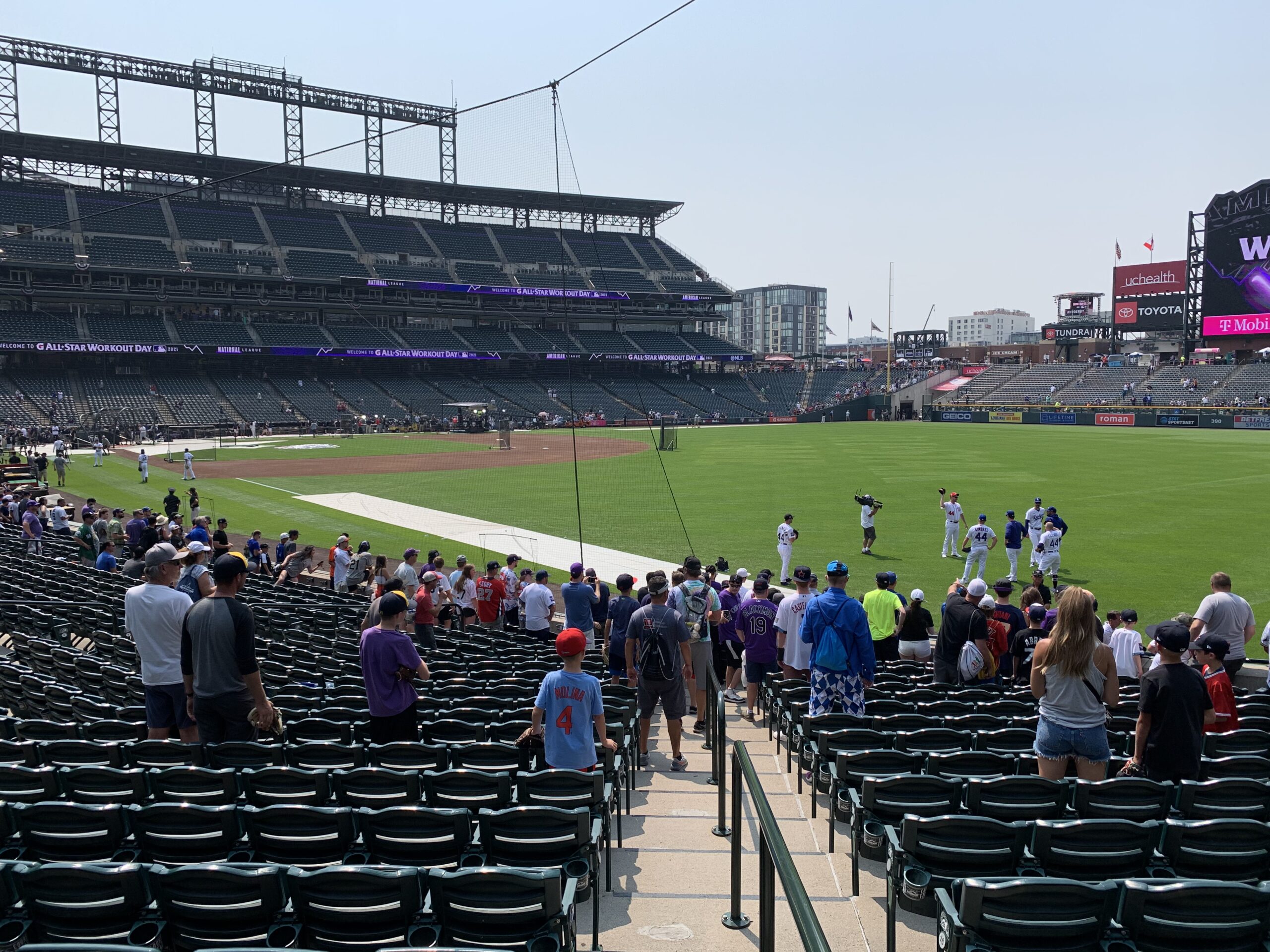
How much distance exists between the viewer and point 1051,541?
17328mm

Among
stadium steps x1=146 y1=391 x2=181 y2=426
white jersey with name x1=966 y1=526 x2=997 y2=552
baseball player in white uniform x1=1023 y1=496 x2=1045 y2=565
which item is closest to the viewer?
white jersey with name x1=966 y1=526 x2=997 y2=552

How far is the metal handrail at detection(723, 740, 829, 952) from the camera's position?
2.52 metres

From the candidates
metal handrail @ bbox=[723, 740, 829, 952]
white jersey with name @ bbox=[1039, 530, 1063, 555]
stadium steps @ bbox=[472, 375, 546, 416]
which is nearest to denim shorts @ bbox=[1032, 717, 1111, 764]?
metal handrail @ bbox=[723, 740, 829, 952]

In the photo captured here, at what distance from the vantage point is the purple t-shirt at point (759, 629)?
10.2 metres

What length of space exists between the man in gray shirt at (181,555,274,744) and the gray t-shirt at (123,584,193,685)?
1.50ft

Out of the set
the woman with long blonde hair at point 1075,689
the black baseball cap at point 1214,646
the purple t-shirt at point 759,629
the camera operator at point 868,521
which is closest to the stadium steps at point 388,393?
the camera operator at point 868,521

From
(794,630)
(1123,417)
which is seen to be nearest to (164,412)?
(794,630)

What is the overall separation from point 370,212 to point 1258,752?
Result: 308 ft

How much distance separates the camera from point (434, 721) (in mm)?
7113

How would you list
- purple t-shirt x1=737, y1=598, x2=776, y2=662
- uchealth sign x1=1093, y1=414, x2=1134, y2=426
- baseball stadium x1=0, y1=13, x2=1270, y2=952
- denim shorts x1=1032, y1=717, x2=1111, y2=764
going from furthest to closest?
uchealth sign x1=1093, y1=414, x2=1134, y2=426 → purple t-shirt x1=737, y1=598, x2=776, y2=662 → denim shorts x1=1032, y1=717, x2=1111, y2=764 → baseball stadium x1=0, y1=13, x2=1270, y2=952

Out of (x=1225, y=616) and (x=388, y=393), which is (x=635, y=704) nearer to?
(x=1225, y=616)

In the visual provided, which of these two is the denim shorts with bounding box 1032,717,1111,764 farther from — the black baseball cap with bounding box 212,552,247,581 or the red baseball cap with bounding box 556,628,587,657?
the black baseball cap with bounding box 212,552,247,581

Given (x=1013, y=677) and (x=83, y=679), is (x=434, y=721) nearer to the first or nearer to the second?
(x=83, y=679)

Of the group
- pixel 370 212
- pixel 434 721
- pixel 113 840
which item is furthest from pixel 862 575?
pixel 370 212
